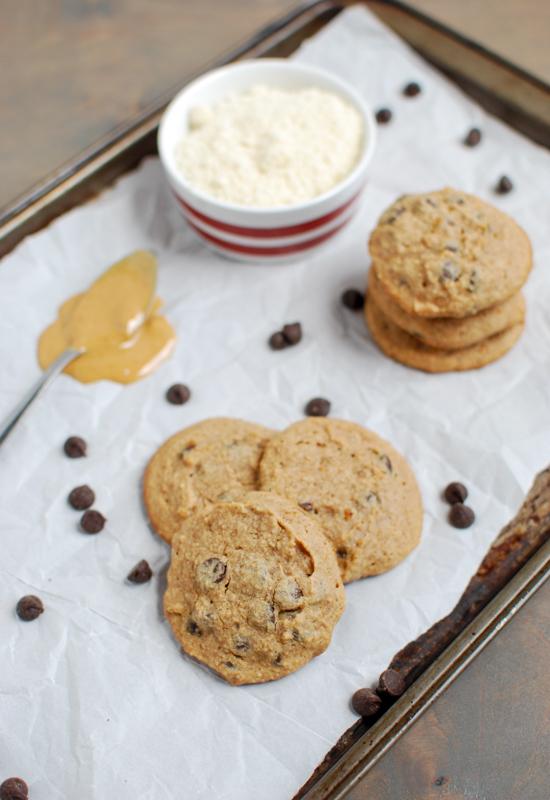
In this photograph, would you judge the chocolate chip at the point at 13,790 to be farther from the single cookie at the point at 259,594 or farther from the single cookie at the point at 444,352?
the single cookie at the point at 444,352

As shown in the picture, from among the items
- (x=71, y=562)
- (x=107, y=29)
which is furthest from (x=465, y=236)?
(x=107, y=29)

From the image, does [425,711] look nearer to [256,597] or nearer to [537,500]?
[256,597]

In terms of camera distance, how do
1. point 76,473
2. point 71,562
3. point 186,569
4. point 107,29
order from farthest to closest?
point 107,29, point 76,473, point 71,562, point 186,569

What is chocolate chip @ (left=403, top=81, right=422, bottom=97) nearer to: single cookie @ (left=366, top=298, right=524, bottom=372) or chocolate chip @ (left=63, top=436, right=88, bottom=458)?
single cookie @ (left=366, top=298, right=524, bottom=372)

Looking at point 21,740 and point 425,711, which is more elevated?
point 425,711

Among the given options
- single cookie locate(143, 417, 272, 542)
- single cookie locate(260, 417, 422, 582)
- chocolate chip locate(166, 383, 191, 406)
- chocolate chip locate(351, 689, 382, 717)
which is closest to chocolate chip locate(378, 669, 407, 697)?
chocolate chip locate(351, 689, 382, 717)

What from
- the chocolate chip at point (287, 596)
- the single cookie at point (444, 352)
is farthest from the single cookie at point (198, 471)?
the single cookie at point (444, 352)

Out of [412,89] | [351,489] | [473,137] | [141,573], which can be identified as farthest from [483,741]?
[412,89]

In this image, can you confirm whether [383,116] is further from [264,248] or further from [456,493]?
[456,493]
